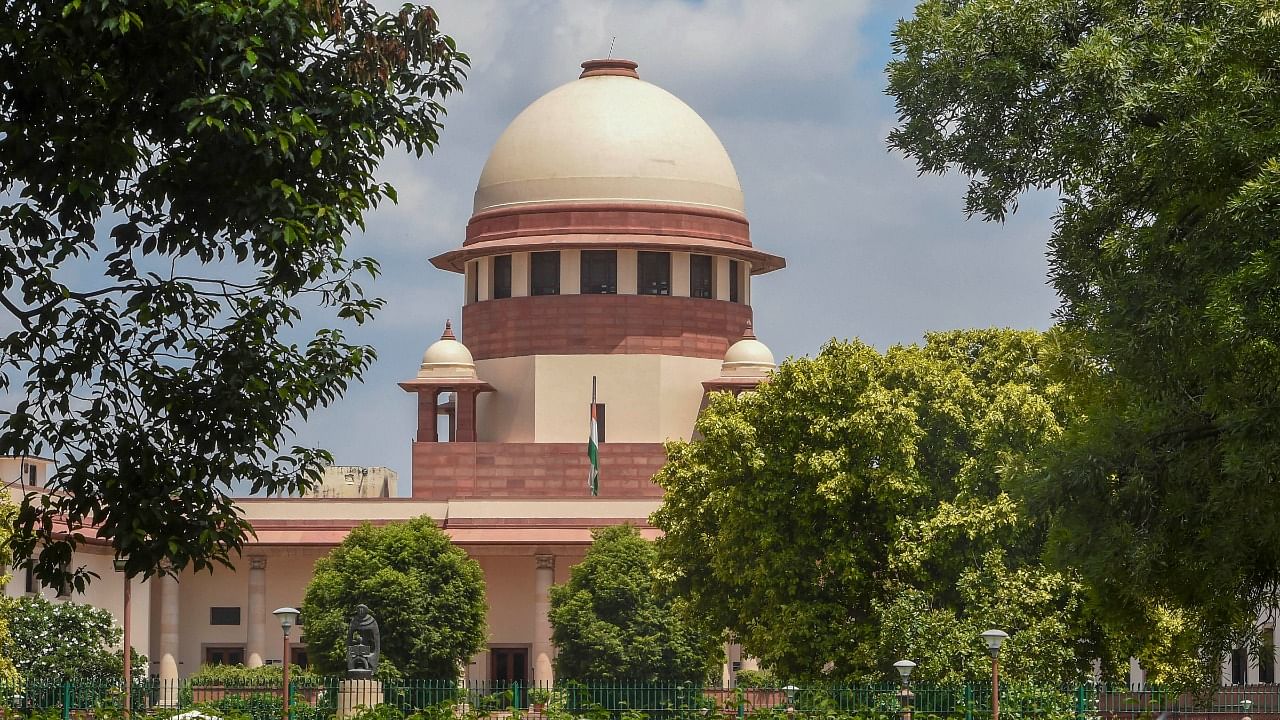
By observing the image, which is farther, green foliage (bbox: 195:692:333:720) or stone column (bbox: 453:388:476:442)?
stone column (bbox: 453:388:476:442)

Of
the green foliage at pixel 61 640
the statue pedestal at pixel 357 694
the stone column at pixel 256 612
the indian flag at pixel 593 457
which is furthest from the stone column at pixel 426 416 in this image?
the statue pedestal at pixel 357 694

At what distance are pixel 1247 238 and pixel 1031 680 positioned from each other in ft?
60.7

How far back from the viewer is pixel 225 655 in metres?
69.8

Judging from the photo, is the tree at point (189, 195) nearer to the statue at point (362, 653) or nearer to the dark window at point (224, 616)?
the statue at point (362, 653)

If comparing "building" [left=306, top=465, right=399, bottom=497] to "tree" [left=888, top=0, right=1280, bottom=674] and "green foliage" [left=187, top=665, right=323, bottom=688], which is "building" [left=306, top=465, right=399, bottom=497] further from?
"tree" [left=888, top=0, right=1280, bottom=674]

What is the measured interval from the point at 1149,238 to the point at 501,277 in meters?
55.3

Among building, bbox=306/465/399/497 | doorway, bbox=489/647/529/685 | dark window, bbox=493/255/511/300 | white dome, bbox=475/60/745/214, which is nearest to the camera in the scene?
doorway, bbox=489/647/529/685

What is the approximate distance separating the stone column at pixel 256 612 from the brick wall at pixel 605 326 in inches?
422

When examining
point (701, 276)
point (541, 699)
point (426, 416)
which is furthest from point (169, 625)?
point (541, 699)

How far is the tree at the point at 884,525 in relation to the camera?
38.8 metres

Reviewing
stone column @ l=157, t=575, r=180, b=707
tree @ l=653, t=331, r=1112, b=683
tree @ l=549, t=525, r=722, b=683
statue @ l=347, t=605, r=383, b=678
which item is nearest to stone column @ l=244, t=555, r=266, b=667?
stone column @ l=157, t=575, r=180, b=707

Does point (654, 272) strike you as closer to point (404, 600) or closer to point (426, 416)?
point (426, 416)

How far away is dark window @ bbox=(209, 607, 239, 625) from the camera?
70.2m

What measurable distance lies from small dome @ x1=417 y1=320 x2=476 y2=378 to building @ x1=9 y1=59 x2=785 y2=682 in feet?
0.22
